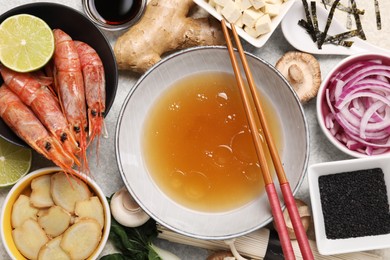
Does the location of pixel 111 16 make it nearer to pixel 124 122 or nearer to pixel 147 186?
pixel 124 122

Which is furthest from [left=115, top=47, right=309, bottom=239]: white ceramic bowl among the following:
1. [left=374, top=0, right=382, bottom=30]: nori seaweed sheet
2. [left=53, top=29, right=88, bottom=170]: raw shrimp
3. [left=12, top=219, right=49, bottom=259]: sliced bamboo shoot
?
[left=374, top=0, right=382, bottom=30]: nori seaweed sheet

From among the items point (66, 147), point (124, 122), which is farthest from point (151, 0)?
point (66, 147)

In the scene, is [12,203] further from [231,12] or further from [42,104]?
[231,12]

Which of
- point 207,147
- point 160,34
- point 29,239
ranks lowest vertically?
point 29,239

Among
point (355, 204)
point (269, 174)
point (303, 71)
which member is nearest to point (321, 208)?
point (355, 204)

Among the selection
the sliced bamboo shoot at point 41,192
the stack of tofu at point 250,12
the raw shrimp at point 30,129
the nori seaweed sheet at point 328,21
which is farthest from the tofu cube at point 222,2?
the sliced bamboo shoot at point 41,192

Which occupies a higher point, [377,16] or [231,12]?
[231,12]

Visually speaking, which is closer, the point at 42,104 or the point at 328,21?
the point at 42,104

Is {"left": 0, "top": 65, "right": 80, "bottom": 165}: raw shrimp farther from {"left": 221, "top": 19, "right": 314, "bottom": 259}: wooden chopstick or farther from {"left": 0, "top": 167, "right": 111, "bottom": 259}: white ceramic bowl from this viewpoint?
{"left": 221, "top": 19, "right": 314, "bottom": 259}: wooden chopstick
